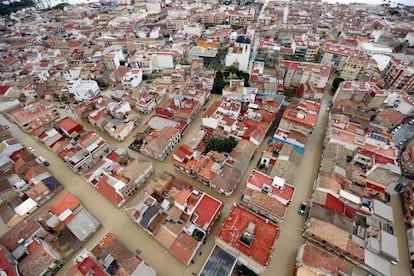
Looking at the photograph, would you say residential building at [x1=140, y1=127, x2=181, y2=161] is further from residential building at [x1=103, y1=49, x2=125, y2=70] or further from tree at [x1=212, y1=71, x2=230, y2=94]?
residential building at [x1=103, y1=49, x2=125, y2=70]

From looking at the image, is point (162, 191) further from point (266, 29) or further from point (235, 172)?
point (266, 29)

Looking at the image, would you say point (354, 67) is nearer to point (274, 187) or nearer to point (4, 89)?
point (274, 187)

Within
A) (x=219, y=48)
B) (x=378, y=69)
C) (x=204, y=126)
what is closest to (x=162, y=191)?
(x=204, y=126)

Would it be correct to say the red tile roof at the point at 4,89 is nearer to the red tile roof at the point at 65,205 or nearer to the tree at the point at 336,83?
the red tile roof at the point at 65,205

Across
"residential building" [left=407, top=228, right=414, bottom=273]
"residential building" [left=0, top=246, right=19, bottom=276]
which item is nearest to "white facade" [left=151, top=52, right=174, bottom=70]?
"residential building" [left=0, top=246, right=19, bottom=276]

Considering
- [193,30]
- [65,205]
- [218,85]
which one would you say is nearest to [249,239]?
[65,205]

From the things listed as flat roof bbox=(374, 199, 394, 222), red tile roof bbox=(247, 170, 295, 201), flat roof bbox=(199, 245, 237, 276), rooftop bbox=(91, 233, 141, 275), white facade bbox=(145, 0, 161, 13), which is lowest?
rooftop bbox=(91, 233, 141, 275)

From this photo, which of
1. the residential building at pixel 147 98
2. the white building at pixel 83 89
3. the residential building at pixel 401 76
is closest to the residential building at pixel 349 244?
the residential building at pixel 147 98
